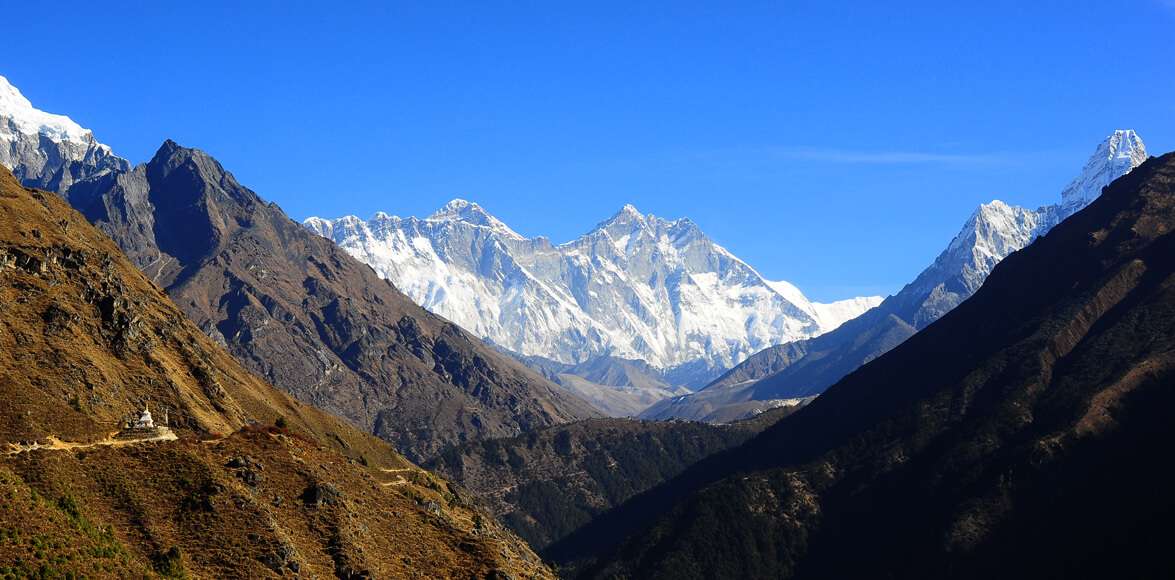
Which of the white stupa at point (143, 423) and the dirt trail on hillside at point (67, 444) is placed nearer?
the dirt trail on hillside at point (67, 444)

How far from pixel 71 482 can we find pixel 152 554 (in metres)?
14.2

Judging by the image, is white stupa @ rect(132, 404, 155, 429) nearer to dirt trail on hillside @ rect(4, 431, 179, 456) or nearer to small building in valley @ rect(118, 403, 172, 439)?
small building in valley @ rect(118, 403, 172, 439)

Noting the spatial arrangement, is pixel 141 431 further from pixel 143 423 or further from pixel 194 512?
pixel 194 512

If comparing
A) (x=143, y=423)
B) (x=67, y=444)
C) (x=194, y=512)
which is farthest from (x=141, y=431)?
(x=194, y=512)

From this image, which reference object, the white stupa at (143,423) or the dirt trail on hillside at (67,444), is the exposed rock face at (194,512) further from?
the white stupa at (143,423)

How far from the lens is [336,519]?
482ft

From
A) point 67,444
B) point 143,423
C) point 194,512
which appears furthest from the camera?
point 143,423

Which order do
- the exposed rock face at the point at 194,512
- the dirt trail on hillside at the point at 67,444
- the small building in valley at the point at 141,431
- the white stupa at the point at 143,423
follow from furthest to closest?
the white stupa at the point at 143,423 → the small building in valley at the point at 141,431 → the dirt trail on hillside at the point at 67,444 → the exposed rock face at the point at 194,512

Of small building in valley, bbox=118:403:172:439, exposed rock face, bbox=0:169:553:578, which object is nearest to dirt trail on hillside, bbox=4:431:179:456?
exposed rock face, bbox=0:169:553:578

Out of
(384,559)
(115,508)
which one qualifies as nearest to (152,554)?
(115,508)

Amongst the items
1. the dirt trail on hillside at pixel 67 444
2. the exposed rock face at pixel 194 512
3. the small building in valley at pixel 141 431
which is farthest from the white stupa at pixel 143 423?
the exposed rock face at pixel 194 512

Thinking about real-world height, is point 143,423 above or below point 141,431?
above

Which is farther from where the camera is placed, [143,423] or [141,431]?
[143,423]

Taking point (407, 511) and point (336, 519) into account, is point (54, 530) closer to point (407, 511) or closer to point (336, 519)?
point (336, 519)
